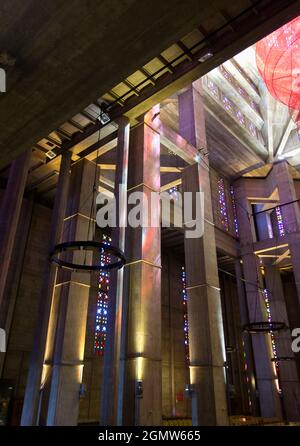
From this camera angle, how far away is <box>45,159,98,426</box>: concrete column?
10.7 m

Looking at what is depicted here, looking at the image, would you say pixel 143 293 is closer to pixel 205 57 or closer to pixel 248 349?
pixel 205 57

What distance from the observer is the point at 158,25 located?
372 centimetres

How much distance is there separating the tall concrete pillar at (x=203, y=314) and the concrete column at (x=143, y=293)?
7.68 feet

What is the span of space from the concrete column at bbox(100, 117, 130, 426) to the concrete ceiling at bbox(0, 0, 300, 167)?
5.94 m

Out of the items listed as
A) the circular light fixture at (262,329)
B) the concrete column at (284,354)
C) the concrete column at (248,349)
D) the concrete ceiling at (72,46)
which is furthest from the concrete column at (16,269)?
the concrete column at (284,354)

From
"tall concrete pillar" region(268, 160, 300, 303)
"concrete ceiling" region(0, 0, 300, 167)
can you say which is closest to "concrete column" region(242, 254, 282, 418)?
"tall concrete pillar" region(268, 160, 300, 303)

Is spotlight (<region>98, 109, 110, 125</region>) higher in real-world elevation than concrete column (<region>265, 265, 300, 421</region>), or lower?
higher

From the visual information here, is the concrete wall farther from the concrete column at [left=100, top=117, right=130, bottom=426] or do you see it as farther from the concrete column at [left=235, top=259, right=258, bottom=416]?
the concrete column at [left=235, top=259, right=258, bottom=416]

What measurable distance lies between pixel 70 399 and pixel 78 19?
416 inches

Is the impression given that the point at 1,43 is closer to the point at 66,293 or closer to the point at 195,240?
the point at 66,293

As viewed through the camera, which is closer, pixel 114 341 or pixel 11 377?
pixel 114 341

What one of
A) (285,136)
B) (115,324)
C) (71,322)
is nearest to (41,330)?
(71,322)
